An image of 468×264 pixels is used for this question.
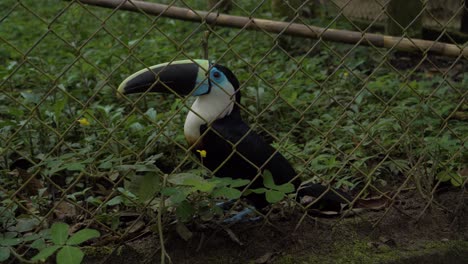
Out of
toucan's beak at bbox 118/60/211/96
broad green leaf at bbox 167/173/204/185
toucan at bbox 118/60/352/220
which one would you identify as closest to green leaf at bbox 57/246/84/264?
broad green leaf at bbox 167/173/204/185

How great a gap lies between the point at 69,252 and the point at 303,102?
96.1 inches

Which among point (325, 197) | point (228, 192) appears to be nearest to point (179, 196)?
point (228, 192)

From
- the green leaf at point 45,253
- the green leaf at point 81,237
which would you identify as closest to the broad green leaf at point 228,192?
the green leaf at point 81,237

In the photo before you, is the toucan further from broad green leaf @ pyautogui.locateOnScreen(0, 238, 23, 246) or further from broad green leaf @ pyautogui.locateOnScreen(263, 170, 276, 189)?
broad green leaf @ pyautogui.locateOnScreen(0, 238, 23, 246)

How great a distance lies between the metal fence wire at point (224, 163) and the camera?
6.97 ft

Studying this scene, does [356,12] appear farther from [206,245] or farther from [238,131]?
[206,245]

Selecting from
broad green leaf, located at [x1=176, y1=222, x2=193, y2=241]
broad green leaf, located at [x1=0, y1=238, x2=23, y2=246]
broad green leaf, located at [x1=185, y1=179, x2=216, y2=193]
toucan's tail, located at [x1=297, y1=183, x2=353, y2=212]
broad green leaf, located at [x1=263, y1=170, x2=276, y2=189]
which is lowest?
toucan's tail, located at [x1=297, y1=183, x2=353, y2=212]

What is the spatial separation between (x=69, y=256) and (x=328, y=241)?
1.01m

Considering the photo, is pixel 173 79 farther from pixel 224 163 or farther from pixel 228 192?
pixel 228 192

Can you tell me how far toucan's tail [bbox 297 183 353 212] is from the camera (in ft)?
8.45

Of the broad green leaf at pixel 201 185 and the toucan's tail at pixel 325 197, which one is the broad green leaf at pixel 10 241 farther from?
the toucan's tail at pixel 325 197

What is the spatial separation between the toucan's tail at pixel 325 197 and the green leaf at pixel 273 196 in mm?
338

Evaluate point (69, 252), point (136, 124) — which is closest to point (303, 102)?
point (136, 124)

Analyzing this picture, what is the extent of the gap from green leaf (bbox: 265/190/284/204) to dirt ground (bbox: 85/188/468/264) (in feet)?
0.60
